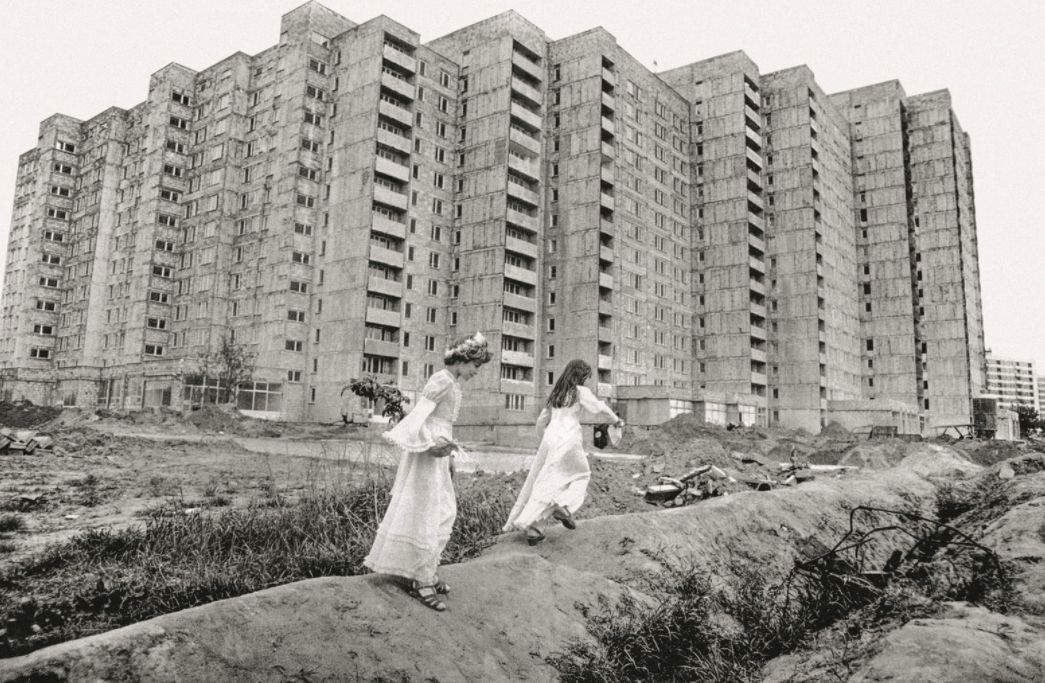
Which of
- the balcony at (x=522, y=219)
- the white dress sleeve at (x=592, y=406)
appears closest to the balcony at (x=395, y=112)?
the balcony at (x=522, y=219)

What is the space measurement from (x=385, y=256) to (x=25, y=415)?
1083 inches

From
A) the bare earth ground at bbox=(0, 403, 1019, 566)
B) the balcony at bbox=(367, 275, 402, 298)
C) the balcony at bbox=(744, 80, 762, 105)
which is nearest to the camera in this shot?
the bare earth ground at bbox=(0, 403, 1019, 566)

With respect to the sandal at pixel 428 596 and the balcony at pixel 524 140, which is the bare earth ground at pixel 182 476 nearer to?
the sandal at pixel 428 596

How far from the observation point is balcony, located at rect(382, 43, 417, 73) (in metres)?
57.5

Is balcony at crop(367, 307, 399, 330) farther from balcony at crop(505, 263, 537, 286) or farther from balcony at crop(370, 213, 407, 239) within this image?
balcony at crop(505, 263, 537, 286)

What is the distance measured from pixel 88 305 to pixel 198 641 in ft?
262

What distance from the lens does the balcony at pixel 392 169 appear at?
55.8m

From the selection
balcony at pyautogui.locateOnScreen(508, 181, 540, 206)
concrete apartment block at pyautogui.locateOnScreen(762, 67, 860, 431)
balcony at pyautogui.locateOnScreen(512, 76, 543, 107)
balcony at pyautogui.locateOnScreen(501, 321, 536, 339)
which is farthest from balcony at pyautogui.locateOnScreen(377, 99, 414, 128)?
concrete apartment block at pyautogui.locateOnScreen(762, 67, 860, 431)

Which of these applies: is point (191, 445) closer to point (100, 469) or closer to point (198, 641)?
point (100, 469)

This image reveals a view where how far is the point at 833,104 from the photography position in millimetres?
89625

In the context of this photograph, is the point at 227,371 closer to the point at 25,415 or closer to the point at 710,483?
the point at 25,415

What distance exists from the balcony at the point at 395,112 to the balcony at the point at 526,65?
10670 mm

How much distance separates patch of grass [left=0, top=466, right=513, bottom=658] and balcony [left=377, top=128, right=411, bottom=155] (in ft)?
168

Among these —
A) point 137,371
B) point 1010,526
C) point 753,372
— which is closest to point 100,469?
point 1010,526
